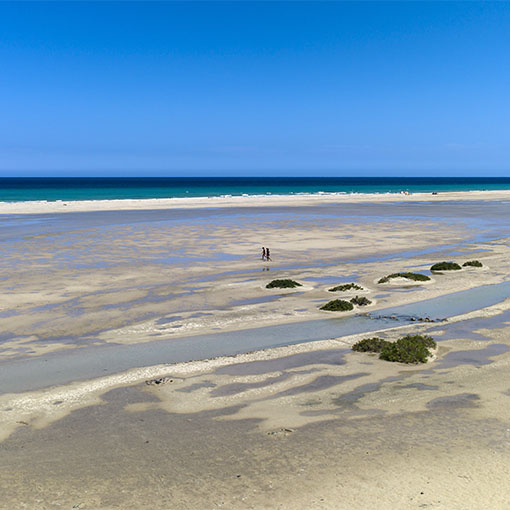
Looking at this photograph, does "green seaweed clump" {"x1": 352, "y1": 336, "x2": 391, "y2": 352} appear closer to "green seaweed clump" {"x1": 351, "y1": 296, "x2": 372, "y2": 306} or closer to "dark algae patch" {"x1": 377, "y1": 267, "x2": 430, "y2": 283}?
"green seaweed clump" {"x1": 351, "y1": 296, "x2": 372, "y2": 306}

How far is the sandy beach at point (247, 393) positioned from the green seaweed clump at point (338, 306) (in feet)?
1.37

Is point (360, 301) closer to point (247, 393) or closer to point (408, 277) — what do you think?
point (408, 277)

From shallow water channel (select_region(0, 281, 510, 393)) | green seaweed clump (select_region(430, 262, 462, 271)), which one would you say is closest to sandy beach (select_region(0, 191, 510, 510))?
shallow water channel (select_region(0, 281, 510, 393))

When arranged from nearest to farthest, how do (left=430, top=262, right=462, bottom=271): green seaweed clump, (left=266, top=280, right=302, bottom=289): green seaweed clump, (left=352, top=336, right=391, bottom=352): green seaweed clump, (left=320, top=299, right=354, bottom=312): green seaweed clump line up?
(left=352, top=336, right=391, bottom=352): green seaweed clump < (left=320, top=299, right=354, bottom=312): green seaweed clump < (left=266, top=280, right=302, bottom=289): green seaweed clump < (left=430, top=262, right=462, bottom=271): green seaweed clump

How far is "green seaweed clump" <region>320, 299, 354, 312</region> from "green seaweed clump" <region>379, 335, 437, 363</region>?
4.74 meters

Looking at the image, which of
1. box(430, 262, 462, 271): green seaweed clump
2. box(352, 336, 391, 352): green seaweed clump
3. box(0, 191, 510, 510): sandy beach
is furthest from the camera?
box(430, 262, 462, 271): green seaweed clump

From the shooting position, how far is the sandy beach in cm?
775

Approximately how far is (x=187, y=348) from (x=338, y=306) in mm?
6232

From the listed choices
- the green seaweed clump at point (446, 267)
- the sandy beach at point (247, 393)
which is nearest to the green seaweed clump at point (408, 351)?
the sandy beach at point (247, 393)

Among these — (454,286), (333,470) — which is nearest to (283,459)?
(333,470)

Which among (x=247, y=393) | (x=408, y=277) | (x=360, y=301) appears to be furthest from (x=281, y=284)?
(x=247, y=393)

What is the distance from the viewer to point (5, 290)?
22844 millimetres

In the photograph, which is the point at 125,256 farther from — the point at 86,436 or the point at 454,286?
the point at 86,436

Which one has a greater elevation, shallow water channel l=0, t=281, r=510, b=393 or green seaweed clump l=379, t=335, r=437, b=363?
green seaweed clump l=379, t=335, r=437, b=363
